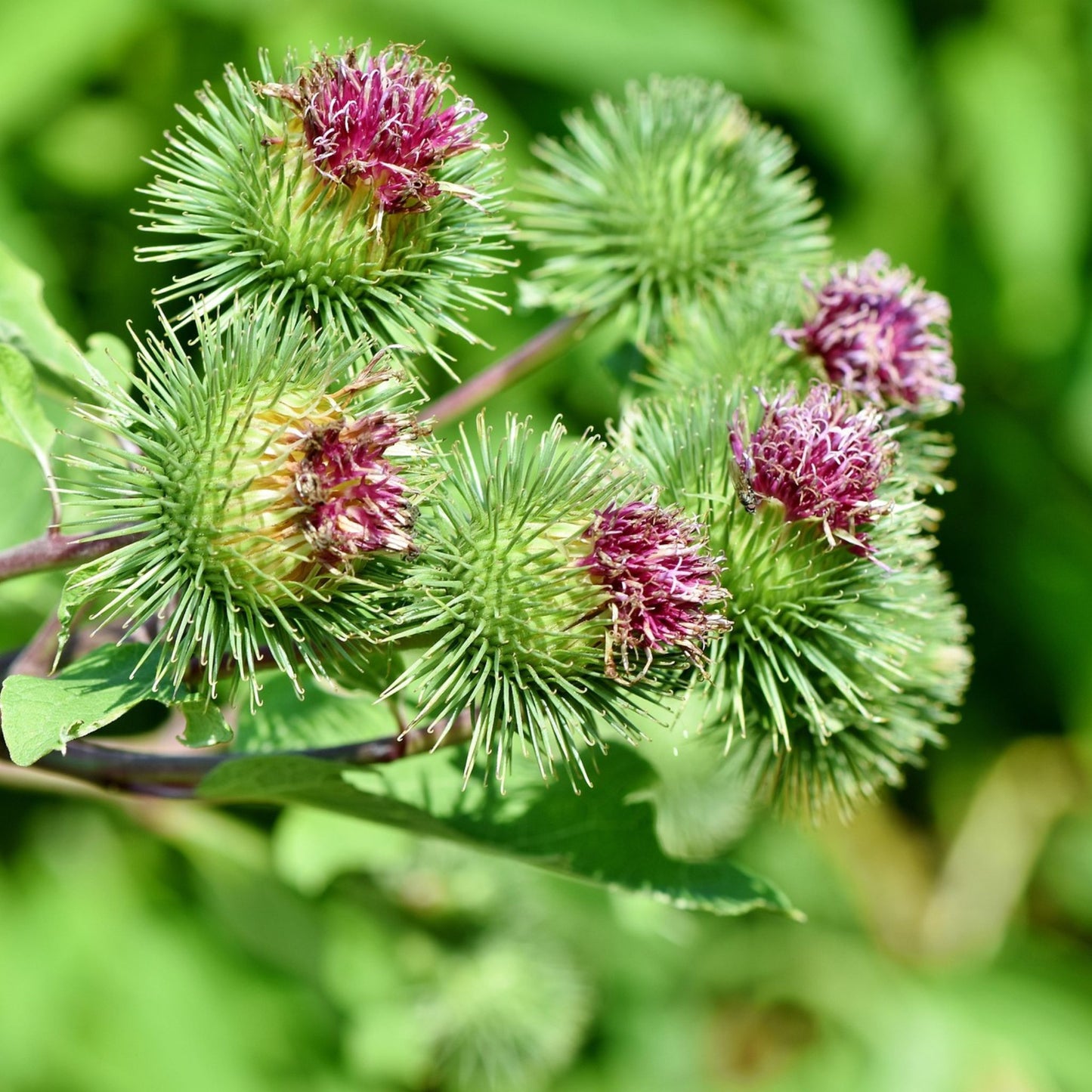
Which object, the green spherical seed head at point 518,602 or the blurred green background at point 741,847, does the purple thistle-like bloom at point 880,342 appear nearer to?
the green spherical seed head at point 518,602

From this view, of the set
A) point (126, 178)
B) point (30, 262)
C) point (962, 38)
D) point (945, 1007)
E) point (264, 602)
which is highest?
point (962, 38)

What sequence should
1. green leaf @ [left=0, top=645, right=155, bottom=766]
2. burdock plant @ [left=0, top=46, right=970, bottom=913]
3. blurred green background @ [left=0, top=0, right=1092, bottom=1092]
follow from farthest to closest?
blurred green background @ [left=0, top=0, right=1092, bottom=1092] < burdock plant @ [left=0, top=46, right=970, bottom=913] < green leaf @ [left=0, top=645, right=155, bottom=766]

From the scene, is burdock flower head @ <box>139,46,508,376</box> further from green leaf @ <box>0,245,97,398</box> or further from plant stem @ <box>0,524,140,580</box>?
green leaf @ <box>0,245,97,398</box>

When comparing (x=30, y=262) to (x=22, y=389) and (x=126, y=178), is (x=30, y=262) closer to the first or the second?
(x=126, y=178)

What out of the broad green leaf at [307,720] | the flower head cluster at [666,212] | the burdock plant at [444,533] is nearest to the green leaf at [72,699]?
the burdock plant at [444,533]

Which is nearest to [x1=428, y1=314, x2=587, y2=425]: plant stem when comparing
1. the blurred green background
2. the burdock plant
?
the burdock plant

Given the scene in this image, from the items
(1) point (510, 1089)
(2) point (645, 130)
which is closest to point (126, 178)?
(2) point (645, 130)

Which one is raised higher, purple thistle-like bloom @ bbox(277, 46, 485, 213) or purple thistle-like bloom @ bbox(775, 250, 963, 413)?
purple thistle-like bloom @ bbox(775, 250, 963, 413)

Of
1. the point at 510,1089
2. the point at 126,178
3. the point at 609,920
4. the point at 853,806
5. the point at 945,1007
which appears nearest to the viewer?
the point at 853,806
